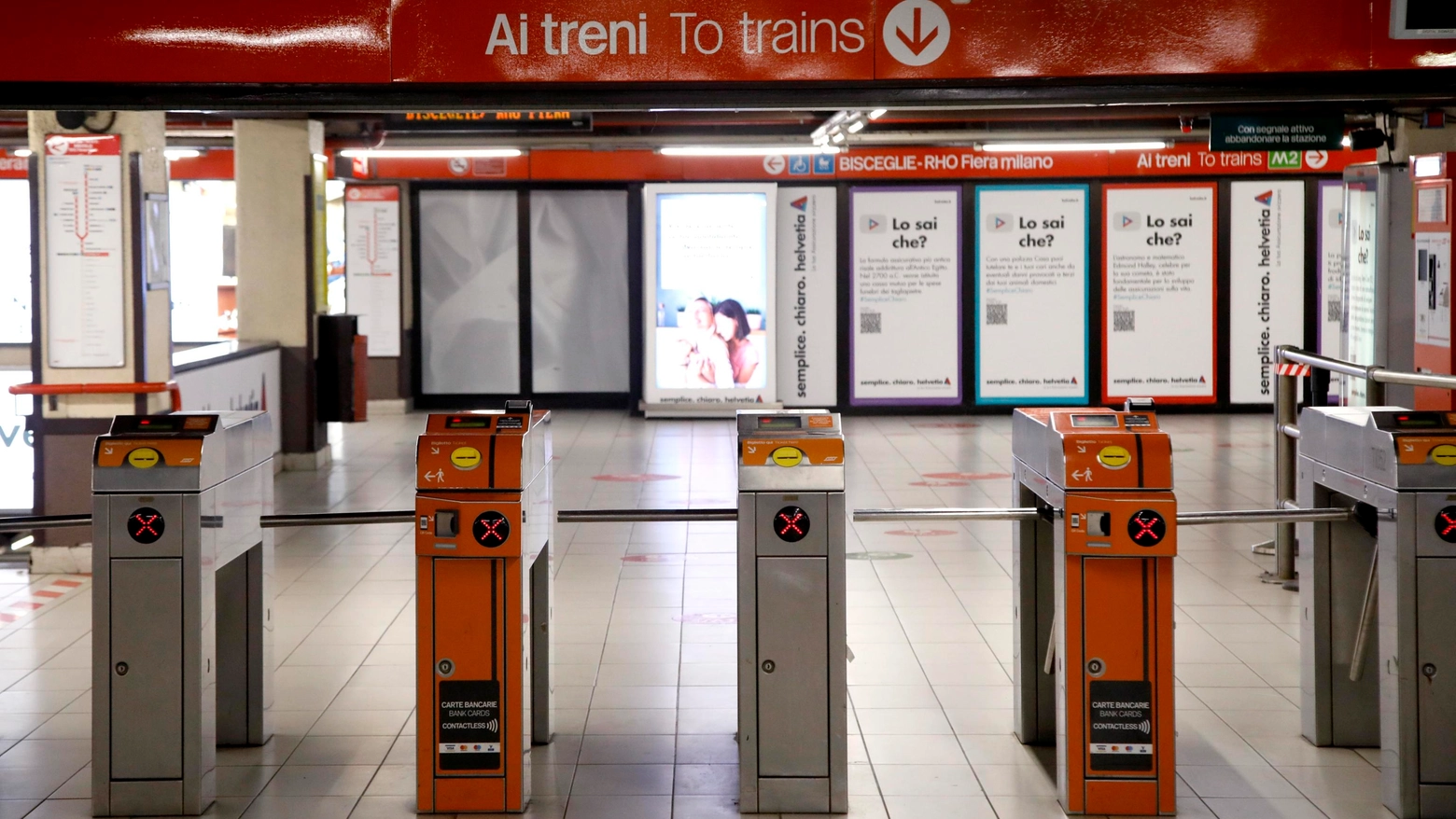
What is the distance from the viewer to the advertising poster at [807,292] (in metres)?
13.9

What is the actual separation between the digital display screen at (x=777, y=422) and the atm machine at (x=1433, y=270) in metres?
5.38

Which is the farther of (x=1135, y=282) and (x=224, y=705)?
(x=1135, y=282)

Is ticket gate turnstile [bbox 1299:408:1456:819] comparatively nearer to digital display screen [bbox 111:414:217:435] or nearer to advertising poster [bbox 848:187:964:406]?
digital display screen [bbox 111:414:217:435]

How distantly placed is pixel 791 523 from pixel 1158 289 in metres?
11.0

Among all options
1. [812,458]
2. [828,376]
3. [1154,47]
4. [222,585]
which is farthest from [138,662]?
[828,376]

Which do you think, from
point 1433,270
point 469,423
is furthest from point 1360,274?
→ point 469,423

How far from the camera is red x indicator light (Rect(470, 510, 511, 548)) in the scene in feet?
12.3

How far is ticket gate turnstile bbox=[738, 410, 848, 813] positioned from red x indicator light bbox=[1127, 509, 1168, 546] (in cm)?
77

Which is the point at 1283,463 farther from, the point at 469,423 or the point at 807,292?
the point at 807,292

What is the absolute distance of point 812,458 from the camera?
3.74 m

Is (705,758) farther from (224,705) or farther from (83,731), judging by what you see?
(83,731)

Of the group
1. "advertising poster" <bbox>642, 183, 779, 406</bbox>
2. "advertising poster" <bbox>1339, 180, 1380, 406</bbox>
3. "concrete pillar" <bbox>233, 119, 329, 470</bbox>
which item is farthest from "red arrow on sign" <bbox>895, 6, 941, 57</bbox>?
"advertising poster" <bbox>642, 183, 779, 406</bbox>

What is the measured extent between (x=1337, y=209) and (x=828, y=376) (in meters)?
5.23

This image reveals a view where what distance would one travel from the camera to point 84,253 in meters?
6.98
